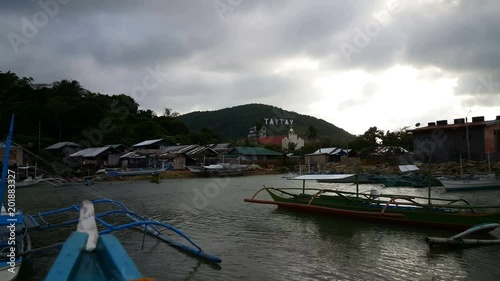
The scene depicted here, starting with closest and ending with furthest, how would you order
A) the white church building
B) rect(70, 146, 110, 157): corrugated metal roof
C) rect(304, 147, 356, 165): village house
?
rect(70, 146, 110, 157): corrugated metal roof, rect(304, 147, 356, 165): village house, the white church building

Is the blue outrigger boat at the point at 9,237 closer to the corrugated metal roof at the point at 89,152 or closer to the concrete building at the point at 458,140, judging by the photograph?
the concrete building at the point at 458,140

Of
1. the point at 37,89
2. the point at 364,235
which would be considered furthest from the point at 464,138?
the point at 37,89

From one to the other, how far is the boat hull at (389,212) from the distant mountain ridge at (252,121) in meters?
113

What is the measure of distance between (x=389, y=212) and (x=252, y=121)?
137126mm

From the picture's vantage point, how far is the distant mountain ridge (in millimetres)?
142500

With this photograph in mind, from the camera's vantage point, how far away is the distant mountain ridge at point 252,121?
14250 cm

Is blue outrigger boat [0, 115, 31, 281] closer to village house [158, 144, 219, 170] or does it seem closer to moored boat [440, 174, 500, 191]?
moored boat [440, 174, 500, 191]

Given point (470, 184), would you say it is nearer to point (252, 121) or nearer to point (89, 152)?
point (89, 152)

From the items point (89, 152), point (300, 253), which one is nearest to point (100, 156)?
point (89, 152)

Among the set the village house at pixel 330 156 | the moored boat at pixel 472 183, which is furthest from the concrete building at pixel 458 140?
the village house at pixel 330 156

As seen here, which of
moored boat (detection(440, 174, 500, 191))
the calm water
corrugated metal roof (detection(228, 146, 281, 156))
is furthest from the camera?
corrugated metal roof (detection(228, 146, 281, 156))

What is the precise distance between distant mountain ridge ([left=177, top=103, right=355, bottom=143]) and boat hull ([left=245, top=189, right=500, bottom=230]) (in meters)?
113

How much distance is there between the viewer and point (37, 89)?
75875mm

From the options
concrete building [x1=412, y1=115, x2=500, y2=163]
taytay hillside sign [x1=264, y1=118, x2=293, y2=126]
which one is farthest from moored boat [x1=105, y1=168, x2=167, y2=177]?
taytay hillside sign [x1=264, y1=118, x2=293, y2=126]
